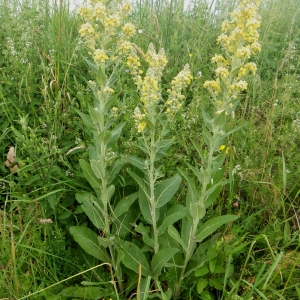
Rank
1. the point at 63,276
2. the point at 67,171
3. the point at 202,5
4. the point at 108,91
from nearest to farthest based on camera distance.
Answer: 1. the point at 108,91
2. the point at 63,276
3. the point at 67,171
4. the point at 202,5

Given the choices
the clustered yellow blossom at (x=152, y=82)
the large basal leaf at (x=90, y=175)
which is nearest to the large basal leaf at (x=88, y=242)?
the large basal leaf at (x=90, y=175)

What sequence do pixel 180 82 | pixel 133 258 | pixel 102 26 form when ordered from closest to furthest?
pixel 102 26 < pixel 180 82 < pixel 133 258

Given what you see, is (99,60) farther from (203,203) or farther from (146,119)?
(203,203)

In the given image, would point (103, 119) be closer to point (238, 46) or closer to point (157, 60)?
point (157, 60)

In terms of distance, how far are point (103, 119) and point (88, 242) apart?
2.32 ft

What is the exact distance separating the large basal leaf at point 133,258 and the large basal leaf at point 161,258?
0.18ft

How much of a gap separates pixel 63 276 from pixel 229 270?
0.90m

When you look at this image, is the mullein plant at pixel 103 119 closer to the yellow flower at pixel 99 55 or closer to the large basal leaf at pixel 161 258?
the yellow flower at pixel 99 55

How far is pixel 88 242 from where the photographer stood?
1932 mm

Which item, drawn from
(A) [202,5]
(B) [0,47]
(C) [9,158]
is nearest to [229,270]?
(C) [9,158]

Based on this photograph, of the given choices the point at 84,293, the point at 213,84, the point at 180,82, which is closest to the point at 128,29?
the point at 180,82

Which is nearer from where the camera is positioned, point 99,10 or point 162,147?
point 99,10

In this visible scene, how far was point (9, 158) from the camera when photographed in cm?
201

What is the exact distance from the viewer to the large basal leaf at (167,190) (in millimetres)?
1858
